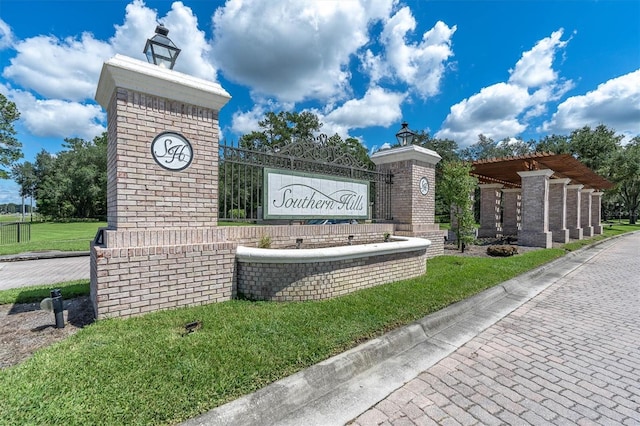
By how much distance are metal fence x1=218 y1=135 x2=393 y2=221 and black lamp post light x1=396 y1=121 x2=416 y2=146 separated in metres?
1.44

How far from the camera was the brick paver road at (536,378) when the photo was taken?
239 cm

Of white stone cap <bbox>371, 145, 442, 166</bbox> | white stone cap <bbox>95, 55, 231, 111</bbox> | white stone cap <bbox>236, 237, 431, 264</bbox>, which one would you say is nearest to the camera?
white stone cap <bbox>95, 55, 231, 111</bbox>

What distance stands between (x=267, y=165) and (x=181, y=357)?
3.86 meters

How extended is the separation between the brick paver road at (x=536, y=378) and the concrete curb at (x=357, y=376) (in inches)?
5.2

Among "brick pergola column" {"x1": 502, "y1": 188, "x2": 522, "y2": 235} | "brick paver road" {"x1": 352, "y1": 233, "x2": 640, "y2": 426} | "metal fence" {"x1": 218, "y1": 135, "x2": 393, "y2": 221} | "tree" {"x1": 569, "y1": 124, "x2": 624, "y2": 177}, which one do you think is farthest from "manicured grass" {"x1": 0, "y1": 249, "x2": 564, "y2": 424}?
"tree" {"x1": 569, "y1": 124, "x2": 624, "y2": 177}

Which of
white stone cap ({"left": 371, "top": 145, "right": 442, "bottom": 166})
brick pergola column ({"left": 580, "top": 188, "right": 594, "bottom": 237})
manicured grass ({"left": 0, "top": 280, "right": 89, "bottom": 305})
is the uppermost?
white stone cap ({"left": 371, "top": 145, "right": 442, "bottom": 166})

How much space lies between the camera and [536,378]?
2.95m

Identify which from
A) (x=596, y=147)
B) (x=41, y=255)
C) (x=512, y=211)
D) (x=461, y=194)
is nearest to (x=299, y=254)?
(x=461, y=194)

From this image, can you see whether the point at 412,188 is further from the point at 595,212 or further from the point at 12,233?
the point at 595,212

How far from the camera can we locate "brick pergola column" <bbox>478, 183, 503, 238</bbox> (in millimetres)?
17094

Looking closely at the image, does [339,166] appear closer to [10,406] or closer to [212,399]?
[212,399]

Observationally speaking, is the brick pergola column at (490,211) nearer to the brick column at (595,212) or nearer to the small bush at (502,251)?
the small bush at (502,251)

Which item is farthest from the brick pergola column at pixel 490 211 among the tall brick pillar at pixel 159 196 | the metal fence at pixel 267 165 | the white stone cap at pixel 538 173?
the tall brick pillar at pixel 159 196

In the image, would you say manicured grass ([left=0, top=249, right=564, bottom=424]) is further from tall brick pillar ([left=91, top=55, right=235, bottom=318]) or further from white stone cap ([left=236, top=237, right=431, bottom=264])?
white stone cap ([left=236, top=237, right=431, bottom=264])
